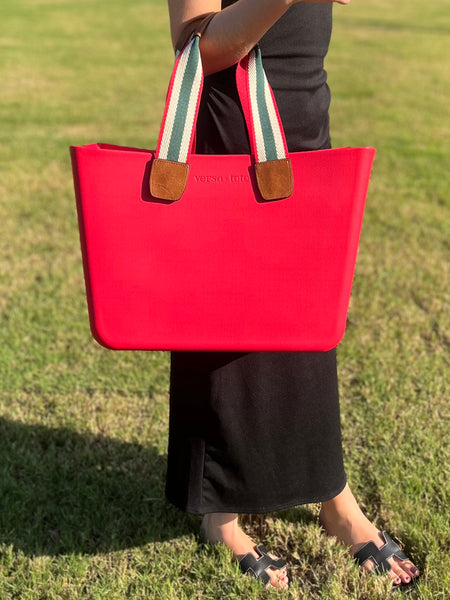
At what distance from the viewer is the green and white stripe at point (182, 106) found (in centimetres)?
143

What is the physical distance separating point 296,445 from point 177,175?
31.1 inches

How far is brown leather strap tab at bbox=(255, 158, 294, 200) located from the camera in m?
1.41

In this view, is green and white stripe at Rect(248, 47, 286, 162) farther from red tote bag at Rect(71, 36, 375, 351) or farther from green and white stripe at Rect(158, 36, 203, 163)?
green and white stripe at Rect(158, 36, 203, 163)

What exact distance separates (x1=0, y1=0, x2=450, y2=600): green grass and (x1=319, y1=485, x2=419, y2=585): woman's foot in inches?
1.4

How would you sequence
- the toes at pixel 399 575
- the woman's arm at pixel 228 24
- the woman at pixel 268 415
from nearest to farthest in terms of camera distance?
the woman's arm at pixel 228 24 < the woman at pixel 268 415 < the toes at pixel 399 575

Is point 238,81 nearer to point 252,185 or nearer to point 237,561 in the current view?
point 252,185

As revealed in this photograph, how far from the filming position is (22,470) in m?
2.35

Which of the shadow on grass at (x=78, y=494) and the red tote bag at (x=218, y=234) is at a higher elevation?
the red tote bag at (x=218, y=234)

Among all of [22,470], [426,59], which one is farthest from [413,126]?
[22,470]

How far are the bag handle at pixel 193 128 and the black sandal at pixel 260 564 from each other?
100 centimetres

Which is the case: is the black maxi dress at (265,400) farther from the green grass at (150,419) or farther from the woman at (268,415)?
the green grass at (150,419)

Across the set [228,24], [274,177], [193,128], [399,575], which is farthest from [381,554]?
[228,24]

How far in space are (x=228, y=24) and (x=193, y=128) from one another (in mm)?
204

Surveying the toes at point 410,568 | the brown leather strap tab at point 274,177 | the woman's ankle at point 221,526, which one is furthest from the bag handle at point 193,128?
the toes at point 410,568
